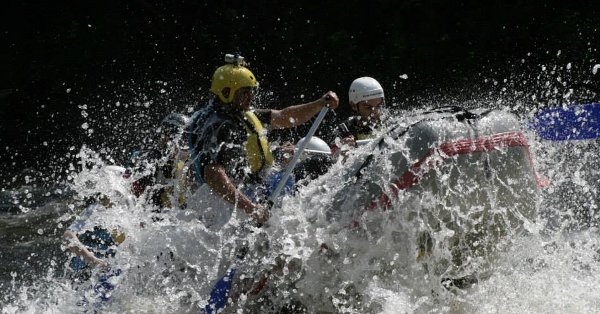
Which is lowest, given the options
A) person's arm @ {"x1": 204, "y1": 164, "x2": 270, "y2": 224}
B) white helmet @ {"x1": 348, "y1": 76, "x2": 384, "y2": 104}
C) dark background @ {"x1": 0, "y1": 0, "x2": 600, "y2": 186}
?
person's arm @ {"x1": 204, "y1": 164, "x2": 270, "y2": 224}

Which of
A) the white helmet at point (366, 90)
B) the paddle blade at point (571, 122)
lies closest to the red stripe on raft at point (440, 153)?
the paddle blade at point (571, 122)

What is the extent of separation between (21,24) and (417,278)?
43.9 feet

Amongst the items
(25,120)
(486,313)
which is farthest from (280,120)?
(25,120)

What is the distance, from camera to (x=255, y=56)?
13.5 metres

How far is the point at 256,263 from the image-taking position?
15.6 ft

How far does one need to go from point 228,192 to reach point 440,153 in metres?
1.24

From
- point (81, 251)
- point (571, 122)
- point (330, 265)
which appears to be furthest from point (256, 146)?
point (571, 122)

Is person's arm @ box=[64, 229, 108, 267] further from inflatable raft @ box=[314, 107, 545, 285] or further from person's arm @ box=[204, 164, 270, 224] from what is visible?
inflatable raft @ box=[314, 107, 545, 285]

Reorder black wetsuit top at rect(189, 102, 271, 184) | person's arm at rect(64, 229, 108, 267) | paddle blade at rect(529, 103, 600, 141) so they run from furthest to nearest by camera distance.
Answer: paddle blade at rect(529, 103, 600, 141), person's arm at rect(64, 229, 108, 267), black wetsuit top at rect(189, 102, 271, 184)

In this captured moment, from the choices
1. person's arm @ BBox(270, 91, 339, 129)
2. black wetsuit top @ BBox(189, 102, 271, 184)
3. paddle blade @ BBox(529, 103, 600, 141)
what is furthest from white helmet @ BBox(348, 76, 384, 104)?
black wetsuit top @ BBox(189, 102, 271, 184)

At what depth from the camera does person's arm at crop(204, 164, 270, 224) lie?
4.58 m

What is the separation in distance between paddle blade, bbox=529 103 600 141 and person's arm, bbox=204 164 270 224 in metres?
2.48

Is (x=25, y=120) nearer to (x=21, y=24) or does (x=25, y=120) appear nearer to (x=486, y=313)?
(x=21, y=24)

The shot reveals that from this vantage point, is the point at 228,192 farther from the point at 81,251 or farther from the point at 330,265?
the point at 81,251
